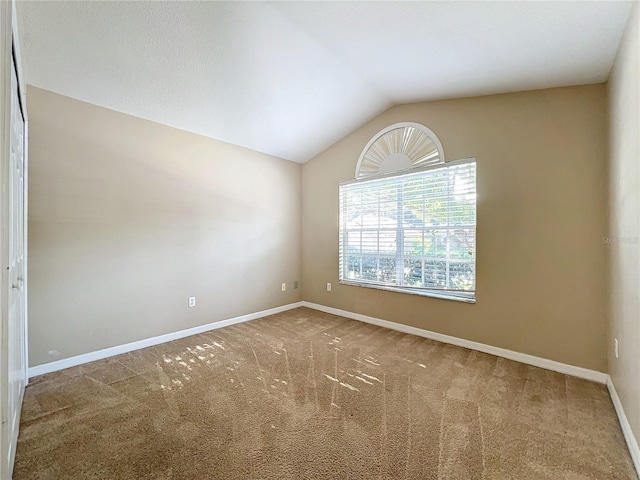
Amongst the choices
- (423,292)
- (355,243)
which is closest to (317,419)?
(423,292)

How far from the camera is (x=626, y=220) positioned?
1.76 meters

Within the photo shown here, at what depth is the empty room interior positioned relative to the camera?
1578mm

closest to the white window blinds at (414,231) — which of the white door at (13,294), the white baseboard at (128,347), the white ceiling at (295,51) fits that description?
the white ceiling at (295,51)

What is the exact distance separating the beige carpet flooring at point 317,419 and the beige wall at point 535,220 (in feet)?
1.18

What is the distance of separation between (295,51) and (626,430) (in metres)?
3.58

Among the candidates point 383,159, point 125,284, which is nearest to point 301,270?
point 383,159

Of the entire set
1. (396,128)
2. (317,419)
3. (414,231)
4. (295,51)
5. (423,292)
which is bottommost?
(317,419)

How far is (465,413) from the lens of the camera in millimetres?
1860

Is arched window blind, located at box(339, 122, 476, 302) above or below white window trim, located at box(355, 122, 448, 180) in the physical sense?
below

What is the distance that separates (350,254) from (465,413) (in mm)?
2474

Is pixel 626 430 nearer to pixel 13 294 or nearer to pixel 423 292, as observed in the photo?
pixel 423 292

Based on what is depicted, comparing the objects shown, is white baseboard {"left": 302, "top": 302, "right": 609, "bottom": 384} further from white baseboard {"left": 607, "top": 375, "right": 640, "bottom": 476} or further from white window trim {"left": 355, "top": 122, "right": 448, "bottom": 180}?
white window trim {"left": 355, "top": 122, "right": 448, "bottom": 180}

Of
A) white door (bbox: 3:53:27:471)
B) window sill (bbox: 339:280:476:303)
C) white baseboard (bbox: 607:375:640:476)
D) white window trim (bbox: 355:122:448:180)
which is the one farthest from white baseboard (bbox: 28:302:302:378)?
white baseboard (bbox: 607:375:640:476)

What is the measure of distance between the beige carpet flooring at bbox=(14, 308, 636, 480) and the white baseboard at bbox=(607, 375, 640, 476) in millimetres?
44
